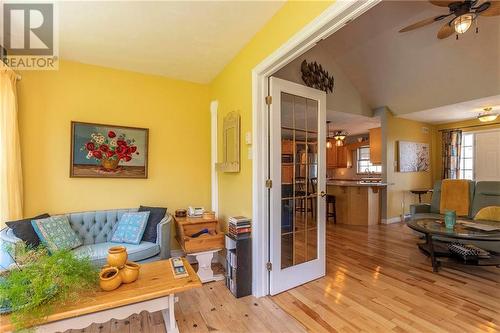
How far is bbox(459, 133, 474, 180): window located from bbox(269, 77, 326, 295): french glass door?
5.92 m

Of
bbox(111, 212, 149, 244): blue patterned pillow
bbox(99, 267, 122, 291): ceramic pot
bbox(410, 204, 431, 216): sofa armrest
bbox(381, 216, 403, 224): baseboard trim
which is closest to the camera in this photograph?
bbox(99, 267, 122, 291): ceramic pot

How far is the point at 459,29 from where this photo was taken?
2.61 meters

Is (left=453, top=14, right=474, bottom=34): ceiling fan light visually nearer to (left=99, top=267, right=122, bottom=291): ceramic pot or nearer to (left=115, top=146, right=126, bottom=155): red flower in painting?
(left=99, top=267, right=122, bottom=291): ceramic pot

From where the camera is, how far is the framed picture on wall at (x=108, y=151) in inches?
113

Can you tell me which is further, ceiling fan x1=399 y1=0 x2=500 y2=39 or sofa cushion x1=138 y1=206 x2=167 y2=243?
sofa cushion x1=138 y1=206 x2=167 y2=243

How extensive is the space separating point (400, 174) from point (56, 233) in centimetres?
655

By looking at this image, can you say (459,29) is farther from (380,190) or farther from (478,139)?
(478,139)

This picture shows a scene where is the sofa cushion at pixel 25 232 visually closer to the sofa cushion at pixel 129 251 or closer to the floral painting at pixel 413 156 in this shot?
the sofa cushion at pixel 129 251

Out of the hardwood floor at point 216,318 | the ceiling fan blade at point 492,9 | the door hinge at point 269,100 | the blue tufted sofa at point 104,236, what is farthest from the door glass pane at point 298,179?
the ceiling fan blade at point 492,9

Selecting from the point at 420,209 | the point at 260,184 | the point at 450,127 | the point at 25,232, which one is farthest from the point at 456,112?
the point at 25,232

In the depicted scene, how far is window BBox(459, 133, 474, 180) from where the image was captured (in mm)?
6199

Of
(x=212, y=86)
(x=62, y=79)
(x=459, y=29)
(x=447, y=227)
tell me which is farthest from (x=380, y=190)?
(x=62, y=79)

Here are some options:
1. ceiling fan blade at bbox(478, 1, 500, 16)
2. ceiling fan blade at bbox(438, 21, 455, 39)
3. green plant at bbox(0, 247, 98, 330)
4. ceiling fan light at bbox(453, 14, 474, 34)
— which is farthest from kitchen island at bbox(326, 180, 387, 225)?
green plant at bbox(0, 247, 98, 330)

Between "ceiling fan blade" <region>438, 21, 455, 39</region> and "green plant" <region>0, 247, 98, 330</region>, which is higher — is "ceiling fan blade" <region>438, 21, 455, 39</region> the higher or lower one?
the higher one
